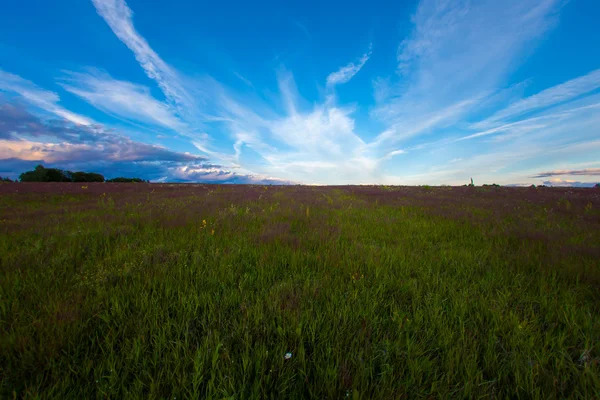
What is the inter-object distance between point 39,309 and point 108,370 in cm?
131

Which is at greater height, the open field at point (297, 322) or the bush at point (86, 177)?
the bush at point (86, 177)

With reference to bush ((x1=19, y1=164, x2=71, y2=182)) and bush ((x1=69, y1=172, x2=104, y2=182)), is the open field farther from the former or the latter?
bush ((x1=69, y1=172, x2=104, y2=182))

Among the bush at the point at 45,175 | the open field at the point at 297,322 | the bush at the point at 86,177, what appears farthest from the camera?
the bush at the point at 86,177

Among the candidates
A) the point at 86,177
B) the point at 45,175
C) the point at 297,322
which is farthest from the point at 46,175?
the point at 297,322

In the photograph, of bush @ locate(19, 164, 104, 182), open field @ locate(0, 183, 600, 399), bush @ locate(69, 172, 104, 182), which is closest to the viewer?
open field @ locate(0, 183, 600, 399)

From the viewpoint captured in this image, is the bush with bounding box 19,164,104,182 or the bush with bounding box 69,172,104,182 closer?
the bush with bounding box 19,164,104,182

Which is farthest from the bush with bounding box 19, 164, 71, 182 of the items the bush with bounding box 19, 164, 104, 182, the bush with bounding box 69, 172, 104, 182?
the bush with bounding box 69, 172, 104, 182

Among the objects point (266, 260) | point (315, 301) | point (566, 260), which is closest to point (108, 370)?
point (315, 301)

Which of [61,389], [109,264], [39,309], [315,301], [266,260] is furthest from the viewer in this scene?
[266,260]

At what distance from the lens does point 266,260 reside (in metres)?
3.21

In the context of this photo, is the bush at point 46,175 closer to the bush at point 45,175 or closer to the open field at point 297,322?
the bush at point 45,175

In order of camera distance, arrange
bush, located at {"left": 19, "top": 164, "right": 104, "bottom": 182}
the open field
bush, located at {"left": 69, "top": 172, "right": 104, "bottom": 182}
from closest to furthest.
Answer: the open field → bush, located at {"left": 19, "top": 164, "right": 104, "bottom": 182} → bush, located at {"left": 69, "top": 172, "right": 104, "bottom": 182}

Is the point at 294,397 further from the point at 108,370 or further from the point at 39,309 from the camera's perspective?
the point at 39,309

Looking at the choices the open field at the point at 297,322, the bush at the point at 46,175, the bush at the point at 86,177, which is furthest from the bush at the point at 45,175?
the open field at the point at 297,322
